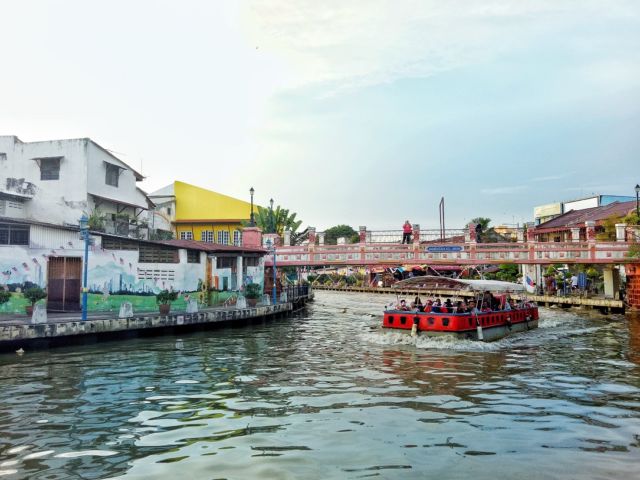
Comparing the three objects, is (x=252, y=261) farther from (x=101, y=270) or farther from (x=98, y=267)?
(x=98, y=267)

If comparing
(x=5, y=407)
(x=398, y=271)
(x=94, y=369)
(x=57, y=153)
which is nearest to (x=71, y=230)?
(x=57, y=153)

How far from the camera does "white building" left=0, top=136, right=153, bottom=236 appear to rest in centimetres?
3528

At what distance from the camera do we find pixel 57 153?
3612cm

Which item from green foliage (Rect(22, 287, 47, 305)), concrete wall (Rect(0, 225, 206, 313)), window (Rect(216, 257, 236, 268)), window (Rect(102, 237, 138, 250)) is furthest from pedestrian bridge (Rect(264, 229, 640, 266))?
green foliage (Rect(22, 287, 47, 305))

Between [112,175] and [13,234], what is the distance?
13462mm

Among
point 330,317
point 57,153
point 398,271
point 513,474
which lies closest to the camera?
point 513,474

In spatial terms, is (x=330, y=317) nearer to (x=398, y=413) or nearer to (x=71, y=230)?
(x=71, y=230)

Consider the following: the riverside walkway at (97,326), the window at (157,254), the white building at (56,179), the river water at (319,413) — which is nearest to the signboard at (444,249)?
the riverside walkway at (97,326)

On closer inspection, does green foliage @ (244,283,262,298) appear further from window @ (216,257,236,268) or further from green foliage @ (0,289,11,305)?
green foliage @ (0,289,11,305)

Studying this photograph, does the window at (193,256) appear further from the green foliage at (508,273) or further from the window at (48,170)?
the green foliage at (508,273)

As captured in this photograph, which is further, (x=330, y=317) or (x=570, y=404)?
(x=330, y=317)

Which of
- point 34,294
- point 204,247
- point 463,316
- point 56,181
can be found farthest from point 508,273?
point 34,294

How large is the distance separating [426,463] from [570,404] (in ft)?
19.5

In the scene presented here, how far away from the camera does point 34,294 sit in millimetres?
25219
